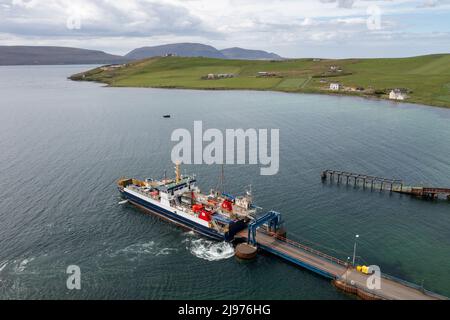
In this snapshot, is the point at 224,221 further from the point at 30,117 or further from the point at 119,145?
the point at 30,117

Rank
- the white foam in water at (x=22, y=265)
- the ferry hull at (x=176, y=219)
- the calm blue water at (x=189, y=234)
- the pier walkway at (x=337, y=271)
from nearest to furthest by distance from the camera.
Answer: the pier walkway at (x=337, y=271) < the calm blue water at (x=189, y=234) < the white foam in water at (x=22, y=265) < the ferry hull at (x=176, y=219)

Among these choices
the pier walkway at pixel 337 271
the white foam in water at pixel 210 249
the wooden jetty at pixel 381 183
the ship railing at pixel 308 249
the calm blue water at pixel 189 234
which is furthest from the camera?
the wooden jetty at pixel 381 183

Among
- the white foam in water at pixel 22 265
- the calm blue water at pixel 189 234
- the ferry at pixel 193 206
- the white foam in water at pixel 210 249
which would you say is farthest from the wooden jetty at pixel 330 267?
the white foam in water at pixel 22 265

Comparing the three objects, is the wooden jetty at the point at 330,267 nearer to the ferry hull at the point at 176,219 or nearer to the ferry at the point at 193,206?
the ferry at the point at 193,206

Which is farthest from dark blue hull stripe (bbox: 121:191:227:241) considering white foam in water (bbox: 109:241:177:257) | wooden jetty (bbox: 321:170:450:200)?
wooden jetty (bbox: 321:170:450:200)

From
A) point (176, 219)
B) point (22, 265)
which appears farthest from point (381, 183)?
point (22, 265)

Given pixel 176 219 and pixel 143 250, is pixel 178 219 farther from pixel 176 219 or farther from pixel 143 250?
pixel 143 250

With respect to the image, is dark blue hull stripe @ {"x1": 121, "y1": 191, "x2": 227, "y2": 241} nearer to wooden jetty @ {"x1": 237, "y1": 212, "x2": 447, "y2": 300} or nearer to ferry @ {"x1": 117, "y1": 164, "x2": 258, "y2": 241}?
ferry @ {"x1": 117, "y1": 164, "x2": 258, "y2": 241}
